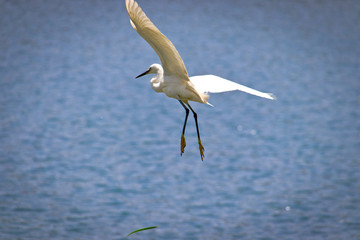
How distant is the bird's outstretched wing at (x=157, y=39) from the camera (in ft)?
16.7

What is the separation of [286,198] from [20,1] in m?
27.9

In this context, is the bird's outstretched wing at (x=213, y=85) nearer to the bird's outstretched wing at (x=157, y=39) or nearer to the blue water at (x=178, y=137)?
the bird's outstretched wing at (x=157, y=39)

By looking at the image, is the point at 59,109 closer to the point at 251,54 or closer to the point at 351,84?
the point at 251,54

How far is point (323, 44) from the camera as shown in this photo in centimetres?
3086

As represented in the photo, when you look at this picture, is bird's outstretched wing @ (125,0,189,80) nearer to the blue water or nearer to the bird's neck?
the bird's neck

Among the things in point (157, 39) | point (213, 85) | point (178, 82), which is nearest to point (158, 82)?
point (178, 82)

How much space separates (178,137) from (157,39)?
1554 centimetres

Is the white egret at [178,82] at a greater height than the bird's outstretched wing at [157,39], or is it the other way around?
the bird's outstretched wing at [157,39]

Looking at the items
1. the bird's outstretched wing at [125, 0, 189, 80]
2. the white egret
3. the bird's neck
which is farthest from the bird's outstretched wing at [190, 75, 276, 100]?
the bird's neck

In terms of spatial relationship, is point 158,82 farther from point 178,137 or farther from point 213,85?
point 178,137

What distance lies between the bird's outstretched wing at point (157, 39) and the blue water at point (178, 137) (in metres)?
10.7

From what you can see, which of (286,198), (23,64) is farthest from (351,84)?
(23,64)

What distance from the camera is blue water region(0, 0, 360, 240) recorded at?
16859 millimetres

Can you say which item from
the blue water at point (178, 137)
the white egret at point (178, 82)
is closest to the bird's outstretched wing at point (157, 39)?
the white egret at point (178, 82)
